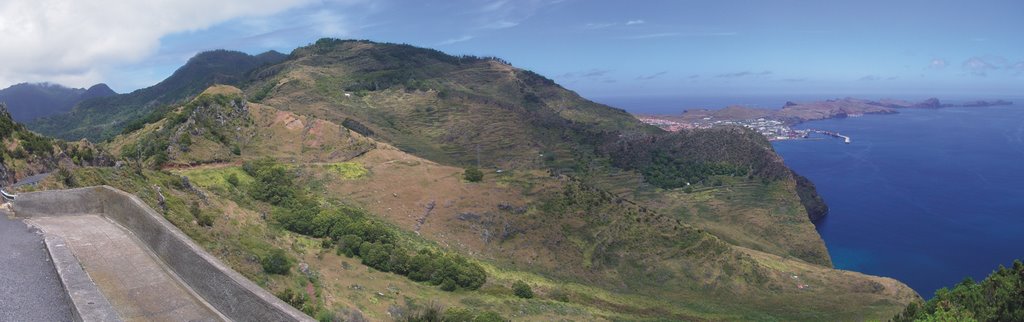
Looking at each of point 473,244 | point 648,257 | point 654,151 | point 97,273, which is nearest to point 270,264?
point 97,273

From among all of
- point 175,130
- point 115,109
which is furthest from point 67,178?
point 115,109

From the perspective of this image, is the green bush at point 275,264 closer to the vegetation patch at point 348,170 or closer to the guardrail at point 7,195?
the guardrail at point 7,195

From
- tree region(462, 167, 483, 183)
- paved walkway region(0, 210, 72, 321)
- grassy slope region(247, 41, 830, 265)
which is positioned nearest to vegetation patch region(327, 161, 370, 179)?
tree region(462, 167, 483, 183)

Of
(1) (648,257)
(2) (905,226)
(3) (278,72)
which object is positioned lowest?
(2) (905,226)

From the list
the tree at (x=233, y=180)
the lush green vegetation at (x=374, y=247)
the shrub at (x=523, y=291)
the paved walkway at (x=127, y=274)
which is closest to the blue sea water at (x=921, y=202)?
the shrub at (x=523, y=291)

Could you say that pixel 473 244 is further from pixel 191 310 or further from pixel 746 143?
pixel 746 143

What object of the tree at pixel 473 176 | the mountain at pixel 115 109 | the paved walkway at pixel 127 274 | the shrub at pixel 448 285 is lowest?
the shrub at pixel 448 285
